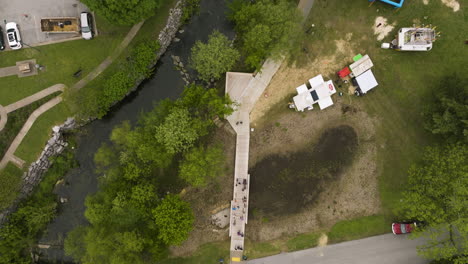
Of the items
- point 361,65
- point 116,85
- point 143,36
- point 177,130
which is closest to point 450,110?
point 361,65

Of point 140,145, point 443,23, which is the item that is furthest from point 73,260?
point 443,23

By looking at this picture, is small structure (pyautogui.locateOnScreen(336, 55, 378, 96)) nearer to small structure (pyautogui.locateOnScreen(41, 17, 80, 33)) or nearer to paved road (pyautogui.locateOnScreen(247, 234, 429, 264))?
paved road (pyautogui.locateOnScreen(247, 234, 429, 264))

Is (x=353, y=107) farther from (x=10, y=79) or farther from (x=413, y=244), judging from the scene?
(x=10, y=79)

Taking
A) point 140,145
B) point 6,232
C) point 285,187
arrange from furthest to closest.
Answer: point 285,187 < point 6,232 < point 140,145

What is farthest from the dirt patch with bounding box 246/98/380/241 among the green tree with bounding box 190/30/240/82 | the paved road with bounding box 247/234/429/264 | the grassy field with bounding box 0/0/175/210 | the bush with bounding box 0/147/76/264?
the bush with bounding box 0/147/76/264

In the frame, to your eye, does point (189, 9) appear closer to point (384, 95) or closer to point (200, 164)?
point (200, 164)

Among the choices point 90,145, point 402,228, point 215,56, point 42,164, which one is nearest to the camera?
point 215,56

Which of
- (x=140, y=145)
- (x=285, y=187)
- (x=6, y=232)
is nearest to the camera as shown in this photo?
(x=140, y=145)
